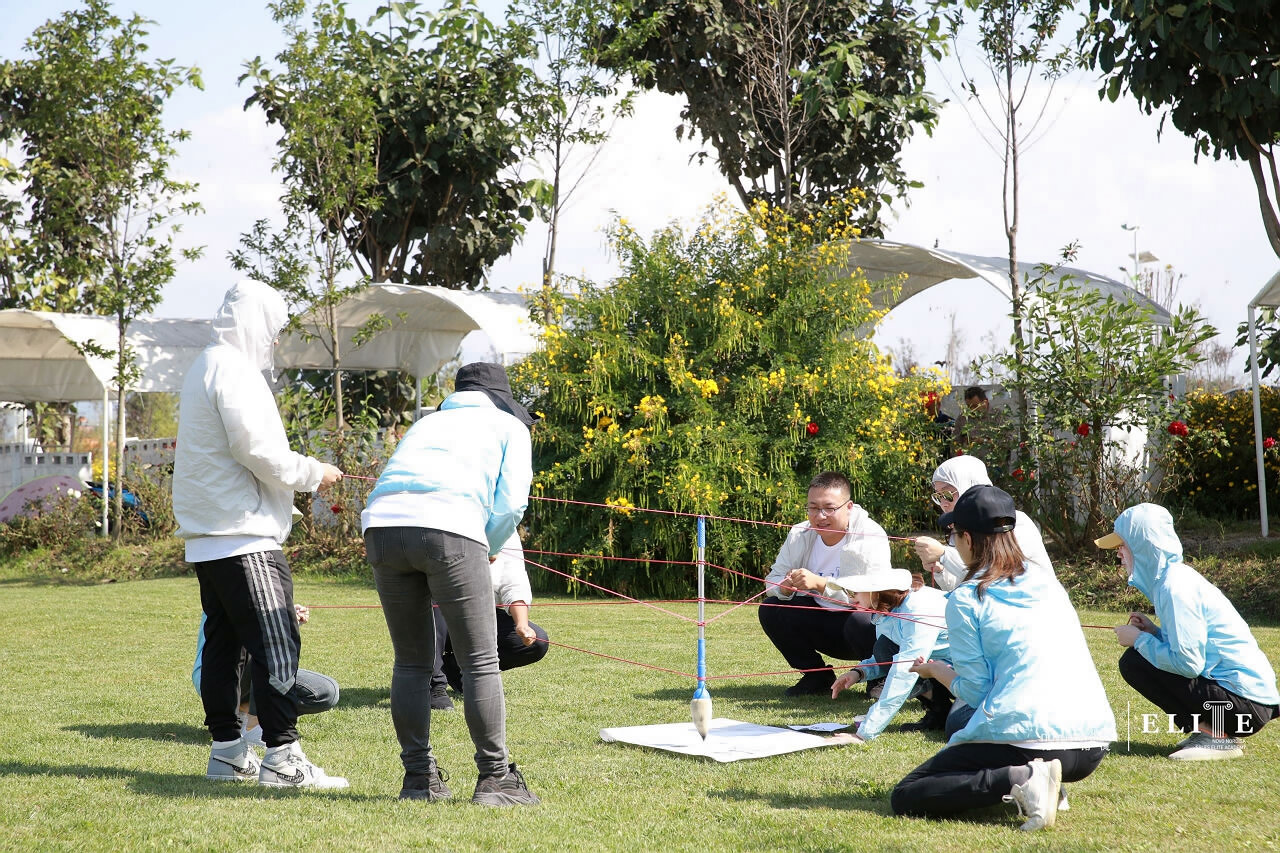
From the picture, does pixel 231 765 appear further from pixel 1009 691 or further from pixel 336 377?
pixel 336 377

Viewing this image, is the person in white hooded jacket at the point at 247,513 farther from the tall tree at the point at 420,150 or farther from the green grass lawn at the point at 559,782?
the tall tree at the point at 420,150

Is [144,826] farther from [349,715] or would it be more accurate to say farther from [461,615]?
[349,715]

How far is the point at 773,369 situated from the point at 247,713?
24.7ft

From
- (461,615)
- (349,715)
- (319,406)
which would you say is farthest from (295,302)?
(461,615)

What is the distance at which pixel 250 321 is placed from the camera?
14.8ft

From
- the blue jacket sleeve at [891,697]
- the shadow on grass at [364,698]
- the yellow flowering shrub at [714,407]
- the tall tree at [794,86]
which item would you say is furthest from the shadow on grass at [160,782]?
the tall tree at [794,86]

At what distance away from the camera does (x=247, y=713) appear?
16.7ft

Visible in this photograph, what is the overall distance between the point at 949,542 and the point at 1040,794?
6.02 ft

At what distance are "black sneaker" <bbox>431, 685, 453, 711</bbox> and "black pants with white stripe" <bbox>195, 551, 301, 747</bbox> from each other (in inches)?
60.3

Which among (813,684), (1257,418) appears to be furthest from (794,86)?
(813,684)

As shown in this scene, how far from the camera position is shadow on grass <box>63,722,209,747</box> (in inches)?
208

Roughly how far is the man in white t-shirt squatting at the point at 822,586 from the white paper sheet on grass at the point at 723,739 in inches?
32.5

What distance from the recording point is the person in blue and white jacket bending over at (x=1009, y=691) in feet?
12.5

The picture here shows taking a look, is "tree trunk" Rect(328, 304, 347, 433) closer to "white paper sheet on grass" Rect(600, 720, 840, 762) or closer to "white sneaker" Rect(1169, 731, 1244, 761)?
"white paper sheet on grass" Rect(600, 720, 840, 762)
